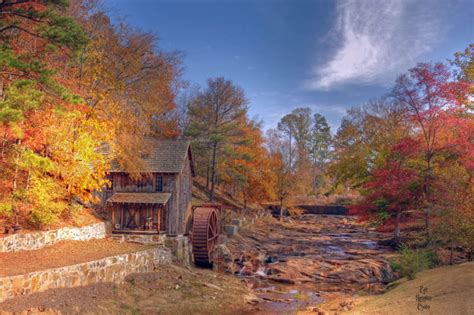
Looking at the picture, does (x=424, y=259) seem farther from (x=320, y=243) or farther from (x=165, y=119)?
(x=165, y=119)

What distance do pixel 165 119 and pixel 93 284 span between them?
29111mm

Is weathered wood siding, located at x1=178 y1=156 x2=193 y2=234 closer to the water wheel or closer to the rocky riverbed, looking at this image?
the water wheel

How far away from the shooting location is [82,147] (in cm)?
1585

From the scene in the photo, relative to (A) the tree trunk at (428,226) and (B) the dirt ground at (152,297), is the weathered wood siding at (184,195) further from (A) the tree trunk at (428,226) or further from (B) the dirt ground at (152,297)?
(A) the tree trunk at (428,226)

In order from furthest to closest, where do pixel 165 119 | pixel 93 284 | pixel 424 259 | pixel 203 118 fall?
1. pixel 165 119
2. pixel 203 118
3. pixel 424 259
4. pixel 93 284

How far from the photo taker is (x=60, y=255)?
45.3 feet

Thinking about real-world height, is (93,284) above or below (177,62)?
below

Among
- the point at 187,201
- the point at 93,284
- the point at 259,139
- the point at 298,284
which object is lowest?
the point at 298,284

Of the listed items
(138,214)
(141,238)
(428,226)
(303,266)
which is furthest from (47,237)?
(428,226)

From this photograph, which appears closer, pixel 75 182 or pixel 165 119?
pixel 75 182

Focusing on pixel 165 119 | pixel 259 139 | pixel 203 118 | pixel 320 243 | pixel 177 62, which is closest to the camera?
pixel 177 62

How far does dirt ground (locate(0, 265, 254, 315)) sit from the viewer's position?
10195 millimetres

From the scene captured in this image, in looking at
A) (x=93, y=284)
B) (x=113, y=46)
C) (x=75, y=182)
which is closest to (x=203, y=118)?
(x=113, y=46)

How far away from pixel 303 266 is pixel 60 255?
501 inches
